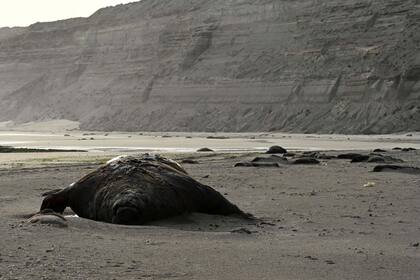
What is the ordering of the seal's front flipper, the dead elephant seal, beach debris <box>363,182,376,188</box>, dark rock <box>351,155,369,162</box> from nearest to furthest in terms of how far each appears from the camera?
the dead elephant seal → the seal's front flipper → beach debris <box>363,182,376,188</box> → dark rock <box>351,155,369,162</box>

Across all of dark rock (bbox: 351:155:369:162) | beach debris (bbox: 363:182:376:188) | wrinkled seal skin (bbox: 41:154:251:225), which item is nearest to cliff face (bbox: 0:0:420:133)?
dark rock (bbox: 351:155:369:162)

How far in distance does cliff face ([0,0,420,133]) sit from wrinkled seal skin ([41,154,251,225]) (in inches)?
1341

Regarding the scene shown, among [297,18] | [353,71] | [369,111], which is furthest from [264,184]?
[297,18]

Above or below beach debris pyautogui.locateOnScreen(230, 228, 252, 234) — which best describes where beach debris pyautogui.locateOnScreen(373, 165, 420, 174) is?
above

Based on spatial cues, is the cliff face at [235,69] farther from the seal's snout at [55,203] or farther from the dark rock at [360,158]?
the seal's snout at [55,203]

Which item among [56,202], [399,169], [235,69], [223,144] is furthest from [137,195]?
[235,69]

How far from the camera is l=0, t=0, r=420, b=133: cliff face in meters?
44.8

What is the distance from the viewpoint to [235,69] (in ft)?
181

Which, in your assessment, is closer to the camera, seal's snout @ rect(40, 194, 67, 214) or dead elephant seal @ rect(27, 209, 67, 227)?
dead elephant seal @ rect(27, 209, 67, 227)

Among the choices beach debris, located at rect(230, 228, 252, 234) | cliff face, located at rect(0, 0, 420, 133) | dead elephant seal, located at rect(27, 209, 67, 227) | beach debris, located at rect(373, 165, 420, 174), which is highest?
cliff face, located at rect(0, 0, 420, 133)

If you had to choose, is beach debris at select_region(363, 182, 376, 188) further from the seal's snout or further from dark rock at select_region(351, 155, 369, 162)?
dark rock at select_region(351, 155, 369, 162)

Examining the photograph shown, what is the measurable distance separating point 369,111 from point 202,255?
39125 millimetres

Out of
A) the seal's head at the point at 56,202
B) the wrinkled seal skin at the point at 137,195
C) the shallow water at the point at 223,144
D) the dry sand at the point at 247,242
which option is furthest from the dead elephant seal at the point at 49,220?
the shallow water at the point at 223,144

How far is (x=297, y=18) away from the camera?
54.8 meters
